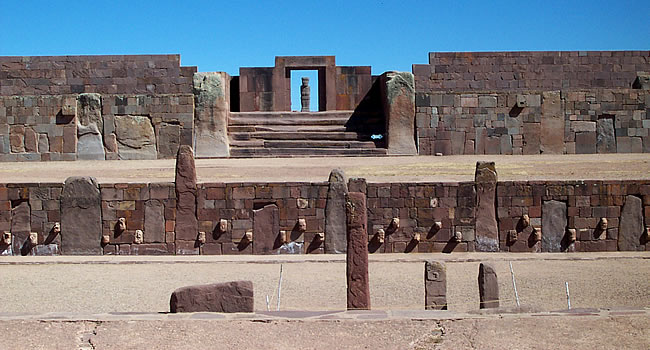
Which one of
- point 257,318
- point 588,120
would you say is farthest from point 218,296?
point 588,120

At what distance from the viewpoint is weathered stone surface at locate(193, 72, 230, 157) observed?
768 inches

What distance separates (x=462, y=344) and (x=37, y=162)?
14.4 m

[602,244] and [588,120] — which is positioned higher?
[588,120]

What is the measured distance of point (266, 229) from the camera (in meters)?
13.6

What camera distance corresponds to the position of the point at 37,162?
1916cm

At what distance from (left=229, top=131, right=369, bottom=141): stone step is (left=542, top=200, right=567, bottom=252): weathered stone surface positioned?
277 inches

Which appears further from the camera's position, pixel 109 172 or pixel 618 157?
pixel 618 157

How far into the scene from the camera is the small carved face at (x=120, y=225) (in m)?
13.5

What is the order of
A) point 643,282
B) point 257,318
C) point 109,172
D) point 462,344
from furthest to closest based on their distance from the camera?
1. point 109,172
2. point 643,282
3. point 257,318
4. point 462,344

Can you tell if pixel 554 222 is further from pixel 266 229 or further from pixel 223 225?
pixel 223 225

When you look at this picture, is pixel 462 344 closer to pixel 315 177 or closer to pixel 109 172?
pixel 315 177

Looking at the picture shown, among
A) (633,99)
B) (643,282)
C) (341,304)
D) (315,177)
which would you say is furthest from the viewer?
(633,99)

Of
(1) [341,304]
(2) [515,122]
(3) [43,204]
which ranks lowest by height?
(1) [341,304]

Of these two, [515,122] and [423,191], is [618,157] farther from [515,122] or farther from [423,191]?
[423,191]
